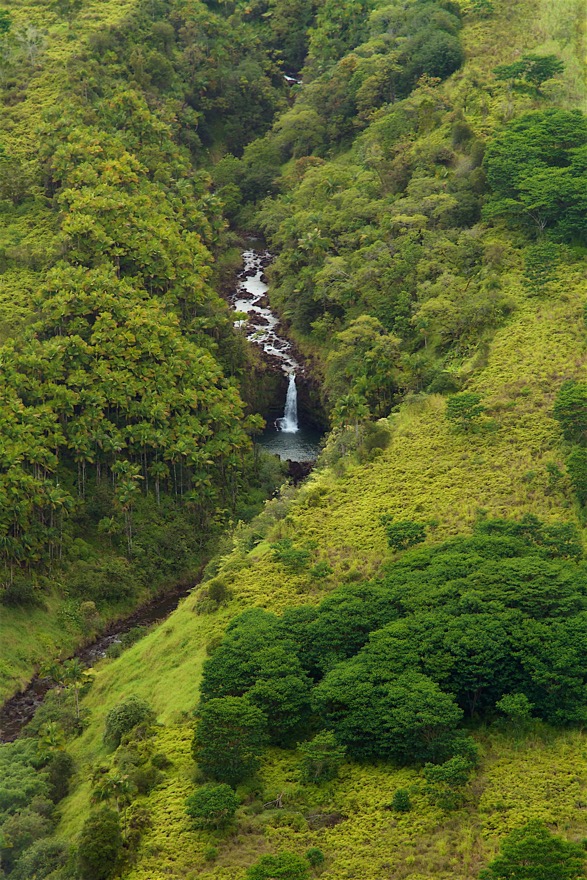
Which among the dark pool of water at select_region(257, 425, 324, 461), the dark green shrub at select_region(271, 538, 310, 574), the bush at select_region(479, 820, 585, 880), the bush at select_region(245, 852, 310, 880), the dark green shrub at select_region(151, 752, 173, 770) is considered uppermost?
the dark green shrub at select_region(271, 538, 310, 574)

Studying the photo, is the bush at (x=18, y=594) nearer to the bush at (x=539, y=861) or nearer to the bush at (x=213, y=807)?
the bush at (x=213, y=807)

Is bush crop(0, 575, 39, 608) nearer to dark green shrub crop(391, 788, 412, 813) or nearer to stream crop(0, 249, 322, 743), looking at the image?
stream crop(0, 249, 322, 743)

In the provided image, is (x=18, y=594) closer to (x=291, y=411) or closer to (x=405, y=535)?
(x=405, y=535)

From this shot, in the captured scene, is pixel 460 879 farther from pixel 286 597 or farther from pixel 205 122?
pixel 205 122

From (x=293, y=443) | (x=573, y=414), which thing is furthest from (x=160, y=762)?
(x=293, y=443)

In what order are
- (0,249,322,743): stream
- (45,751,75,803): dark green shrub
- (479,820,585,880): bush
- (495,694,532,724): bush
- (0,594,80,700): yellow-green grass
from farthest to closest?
(0,594,80,700): yellow-green grass
(0,249,322,743): stream
(45,751,75,803): dark green shrub
(495,694,532,724): bush
(479,820,585,880): bush

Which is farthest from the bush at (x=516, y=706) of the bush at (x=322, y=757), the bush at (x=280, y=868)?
the bush at (x=280, y=868)

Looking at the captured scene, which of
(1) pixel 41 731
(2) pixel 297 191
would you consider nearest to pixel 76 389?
(1) pixel 41 731

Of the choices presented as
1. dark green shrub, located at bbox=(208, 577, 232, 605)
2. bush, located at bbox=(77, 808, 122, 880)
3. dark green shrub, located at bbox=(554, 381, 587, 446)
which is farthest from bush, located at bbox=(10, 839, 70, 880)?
dark green shrub, located at bbox=(554, 381, 587, 446)
